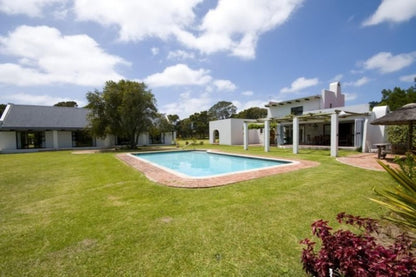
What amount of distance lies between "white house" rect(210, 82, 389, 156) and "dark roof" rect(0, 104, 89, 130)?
70.5 ft

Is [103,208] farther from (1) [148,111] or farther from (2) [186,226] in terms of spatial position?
(1) [148,111]

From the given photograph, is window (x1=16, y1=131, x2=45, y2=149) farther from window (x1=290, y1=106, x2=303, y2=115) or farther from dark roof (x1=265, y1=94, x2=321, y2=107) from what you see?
window (x1=290, y1=106, x2=303, y2=115)

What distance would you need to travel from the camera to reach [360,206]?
4.64 meters

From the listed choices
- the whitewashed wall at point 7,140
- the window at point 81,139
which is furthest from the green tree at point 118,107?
the whitewashed wall at point 7,140

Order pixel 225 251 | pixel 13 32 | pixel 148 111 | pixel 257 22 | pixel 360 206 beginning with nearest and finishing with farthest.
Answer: pixel 225 251, pixel 360 206, pixel 13 32, pixel 257 22, pixel 148 111

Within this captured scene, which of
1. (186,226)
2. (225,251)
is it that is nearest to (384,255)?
(225,251)

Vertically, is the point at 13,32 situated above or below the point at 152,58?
below

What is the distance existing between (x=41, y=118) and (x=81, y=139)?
18.1 ft

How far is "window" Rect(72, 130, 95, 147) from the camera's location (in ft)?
90.6

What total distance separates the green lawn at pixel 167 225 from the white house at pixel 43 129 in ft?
76.2

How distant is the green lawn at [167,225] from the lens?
2754 mm

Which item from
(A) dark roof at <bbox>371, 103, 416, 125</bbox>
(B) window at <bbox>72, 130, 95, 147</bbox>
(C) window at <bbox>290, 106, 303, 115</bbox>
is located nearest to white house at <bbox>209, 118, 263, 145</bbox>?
(C) window at <bbox>290, 106, 303, 115</bbox>

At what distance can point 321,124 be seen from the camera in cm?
2484

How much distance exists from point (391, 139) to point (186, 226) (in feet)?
65.6
